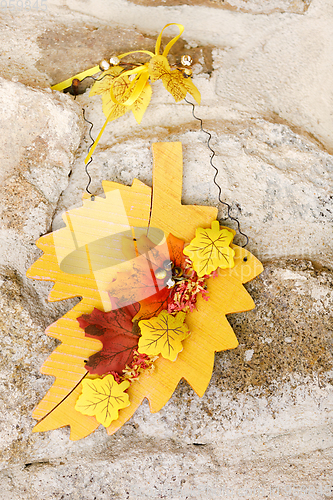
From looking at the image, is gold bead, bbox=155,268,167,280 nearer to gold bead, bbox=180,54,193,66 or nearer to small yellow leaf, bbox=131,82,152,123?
small yellow leaf, bbox=131,82,152,123

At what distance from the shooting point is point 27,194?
3.90 ft

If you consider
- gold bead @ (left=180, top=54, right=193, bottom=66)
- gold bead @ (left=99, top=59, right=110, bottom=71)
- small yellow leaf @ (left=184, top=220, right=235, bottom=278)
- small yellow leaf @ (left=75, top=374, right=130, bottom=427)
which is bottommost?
small yellow leaf @ (left=75, top=374, right=130, bottom=427)

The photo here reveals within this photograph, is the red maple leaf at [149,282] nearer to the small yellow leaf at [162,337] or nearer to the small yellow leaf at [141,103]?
the small yellow leaf at [162,337]

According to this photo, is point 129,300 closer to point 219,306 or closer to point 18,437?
point 219,306

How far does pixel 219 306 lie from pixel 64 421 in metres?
0.55

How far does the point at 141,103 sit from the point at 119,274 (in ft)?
1.86

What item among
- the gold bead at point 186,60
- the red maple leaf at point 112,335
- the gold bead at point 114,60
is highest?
the gold bead at point 186,60

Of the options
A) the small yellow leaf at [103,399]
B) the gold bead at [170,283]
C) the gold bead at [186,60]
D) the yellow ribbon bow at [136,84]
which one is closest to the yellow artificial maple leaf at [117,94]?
the yellow ribbon bow at [136,84]

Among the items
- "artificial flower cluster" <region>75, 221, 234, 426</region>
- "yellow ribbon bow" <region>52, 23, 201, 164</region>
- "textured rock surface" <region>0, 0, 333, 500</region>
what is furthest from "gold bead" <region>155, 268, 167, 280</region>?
"yellow ribbon bow" <region>52, 23, 201, 164</region>

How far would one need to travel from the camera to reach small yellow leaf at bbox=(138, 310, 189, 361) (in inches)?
39.8

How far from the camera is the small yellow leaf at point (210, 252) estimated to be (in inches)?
41.3

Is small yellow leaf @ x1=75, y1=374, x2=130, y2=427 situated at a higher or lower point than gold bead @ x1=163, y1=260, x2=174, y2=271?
lower

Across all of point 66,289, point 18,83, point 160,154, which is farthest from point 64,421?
point 18,83

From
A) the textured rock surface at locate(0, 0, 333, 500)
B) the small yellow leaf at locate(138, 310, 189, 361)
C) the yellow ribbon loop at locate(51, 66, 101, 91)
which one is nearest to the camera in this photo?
the small yellow leaf at locate(138, 310, 189, 361)
